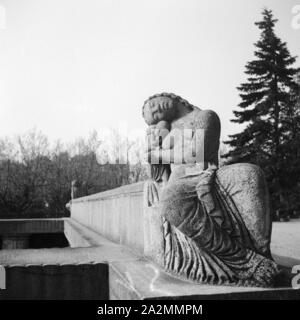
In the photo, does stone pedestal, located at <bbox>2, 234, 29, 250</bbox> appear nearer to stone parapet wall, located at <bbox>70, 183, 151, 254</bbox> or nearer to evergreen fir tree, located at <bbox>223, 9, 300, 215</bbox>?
stone parapet wall, located at <bbox>70, 183, 151, 254</bbox>

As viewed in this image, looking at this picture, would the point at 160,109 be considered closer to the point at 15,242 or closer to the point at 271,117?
the point at 15,242

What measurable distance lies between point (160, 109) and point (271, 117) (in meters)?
22.7

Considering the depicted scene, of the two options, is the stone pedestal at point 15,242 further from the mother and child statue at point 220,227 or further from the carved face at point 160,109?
the mother and child statue at point 220,227

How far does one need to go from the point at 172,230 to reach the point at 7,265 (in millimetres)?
1727

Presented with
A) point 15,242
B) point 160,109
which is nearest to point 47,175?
point 15,242

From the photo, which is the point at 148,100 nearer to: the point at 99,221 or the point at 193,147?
the point at 193,147

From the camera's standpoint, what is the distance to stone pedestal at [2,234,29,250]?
637 inches

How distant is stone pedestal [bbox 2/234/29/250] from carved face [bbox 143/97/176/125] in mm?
14007

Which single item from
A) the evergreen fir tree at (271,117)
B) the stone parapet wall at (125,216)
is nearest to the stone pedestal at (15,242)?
the stone parapet wall at (125,216)

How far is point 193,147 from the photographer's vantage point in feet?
11.5

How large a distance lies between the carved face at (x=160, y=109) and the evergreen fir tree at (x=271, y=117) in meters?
19.1

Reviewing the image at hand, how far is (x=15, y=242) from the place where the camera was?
16250mm

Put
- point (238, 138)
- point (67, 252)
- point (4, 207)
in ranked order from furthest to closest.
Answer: point (4, 207) < point (238, 138) < point (67, 252)
